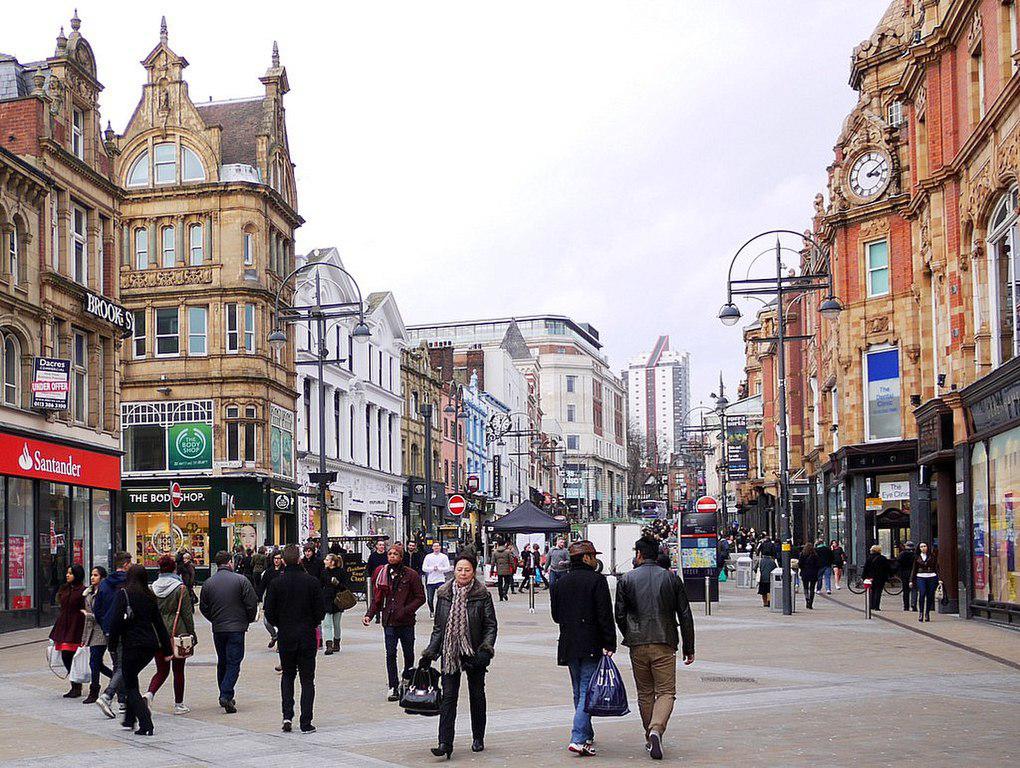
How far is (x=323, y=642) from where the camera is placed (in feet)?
73.8

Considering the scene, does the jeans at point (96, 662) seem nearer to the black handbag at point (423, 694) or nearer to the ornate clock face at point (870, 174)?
the black handbag at point (423, 694)

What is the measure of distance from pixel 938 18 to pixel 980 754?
22013mm

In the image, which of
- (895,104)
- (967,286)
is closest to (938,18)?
(967,286)

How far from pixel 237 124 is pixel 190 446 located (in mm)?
14035

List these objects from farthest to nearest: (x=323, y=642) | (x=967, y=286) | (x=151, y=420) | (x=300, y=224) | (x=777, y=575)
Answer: (x=300, y=224)
(x=151, y=420)
(x=777, y=575)
(x=967, y=286)
(x=323, y=642)

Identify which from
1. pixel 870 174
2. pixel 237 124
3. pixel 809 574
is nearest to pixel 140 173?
pixel 237 124

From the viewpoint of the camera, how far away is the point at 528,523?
42125 millimetres

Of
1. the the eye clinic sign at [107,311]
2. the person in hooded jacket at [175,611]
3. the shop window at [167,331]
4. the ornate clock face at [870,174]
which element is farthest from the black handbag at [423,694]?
the shop window at [167,331]

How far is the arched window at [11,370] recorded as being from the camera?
2883 centimetres

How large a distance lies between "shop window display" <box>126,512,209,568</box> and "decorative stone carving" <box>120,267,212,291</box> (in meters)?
9.07

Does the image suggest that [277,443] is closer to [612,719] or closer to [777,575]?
[777,575]

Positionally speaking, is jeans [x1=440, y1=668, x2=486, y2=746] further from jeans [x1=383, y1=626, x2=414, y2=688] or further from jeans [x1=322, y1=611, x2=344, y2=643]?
jeans [x1=322, y1=611, x2=344, y2=643]

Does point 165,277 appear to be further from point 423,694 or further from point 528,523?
point 423,694

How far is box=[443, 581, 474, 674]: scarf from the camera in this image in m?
11.4
